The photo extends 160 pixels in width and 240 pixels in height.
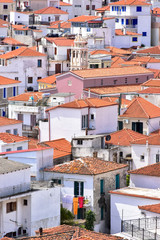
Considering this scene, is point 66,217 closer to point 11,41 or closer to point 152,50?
point 11,41

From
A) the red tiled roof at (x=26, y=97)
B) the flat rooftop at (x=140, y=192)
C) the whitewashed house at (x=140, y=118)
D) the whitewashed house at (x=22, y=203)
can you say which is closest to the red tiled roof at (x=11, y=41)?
the red tiled roof at (x=26, y=97)

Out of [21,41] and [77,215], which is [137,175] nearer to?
[77,215]

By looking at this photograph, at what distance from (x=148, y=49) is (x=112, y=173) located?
50.5 m

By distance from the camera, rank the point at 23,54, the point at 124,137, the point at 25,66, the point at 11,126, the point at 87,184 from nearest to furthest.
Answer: the point at 87,184
the point at 124,137
the point at 11,126
the point at 23,54
the point at 25,66

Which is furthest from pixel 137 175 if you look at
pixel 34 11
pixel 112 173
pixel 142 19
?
pixel 34 11

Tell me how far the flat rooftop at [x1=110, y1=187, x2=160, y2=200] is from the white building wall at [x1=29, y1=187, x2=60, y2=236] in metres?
3.42

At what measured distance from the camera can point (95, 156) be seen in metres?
53.3

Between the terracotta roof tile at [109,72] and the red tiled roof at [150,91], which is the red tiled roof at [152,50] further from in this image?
the red tiled roof at [150,91]

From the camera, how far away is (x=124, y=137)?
57.7 metres

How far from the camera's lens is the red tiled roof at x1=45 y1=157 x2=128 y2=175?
157ft

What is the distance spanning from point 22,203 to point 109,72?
116 feet

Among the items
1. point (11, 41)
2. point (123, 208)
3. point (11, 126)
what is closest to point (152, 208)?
point (123, 208)

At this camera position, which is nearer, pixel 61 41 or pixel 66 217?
pixel 66 217

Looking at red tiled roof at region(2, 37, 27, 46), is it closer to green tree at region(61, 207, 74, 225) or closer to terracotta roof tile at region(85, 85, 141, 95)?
terracotta roof tile at region(85, 85, 141, 95)
